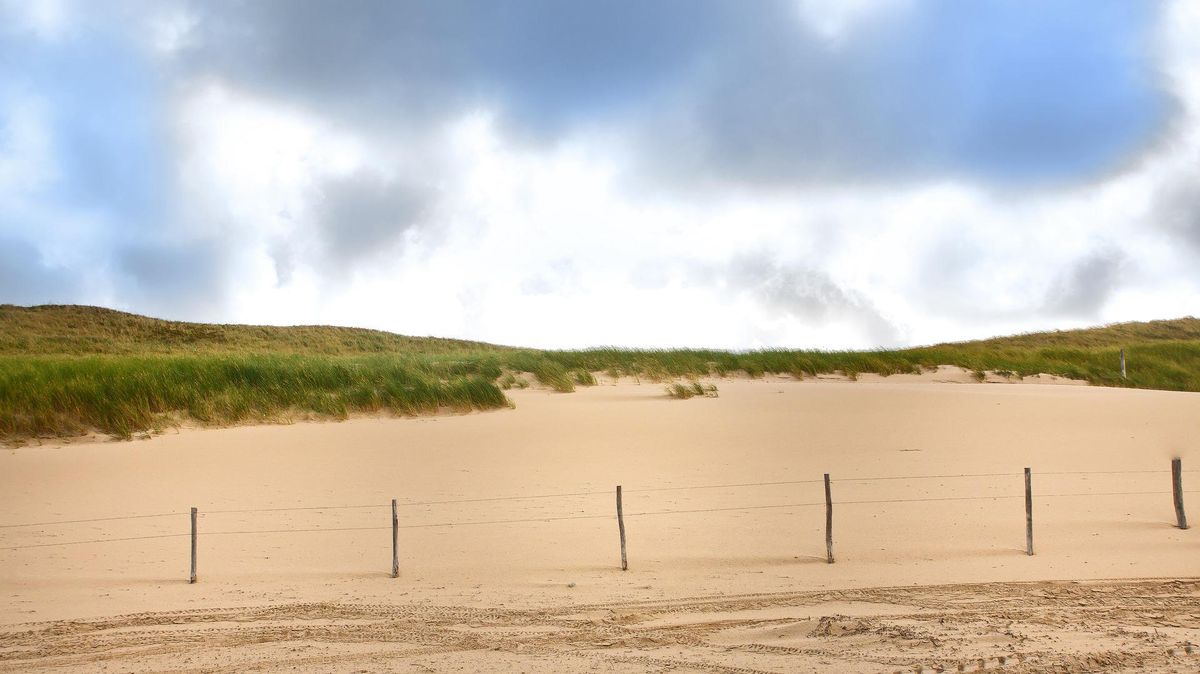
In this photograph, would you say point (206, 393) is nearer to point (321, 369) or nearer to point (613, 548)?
point (321, 369)

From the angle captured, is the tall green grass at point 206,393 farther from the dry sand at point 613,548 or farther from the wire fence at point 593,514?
the wire fence at point 593,514

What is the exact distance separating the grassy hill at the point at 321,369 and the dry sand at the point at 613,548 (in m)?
1.17

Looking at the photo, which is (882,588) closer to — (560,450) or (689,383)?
(560,450)

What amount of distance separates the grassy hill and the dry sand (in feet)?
3.83

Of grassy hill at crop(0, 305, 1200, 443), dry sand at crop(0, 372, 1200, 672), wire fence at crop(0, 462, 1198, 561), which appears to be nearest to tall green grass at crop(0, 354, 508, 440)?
grassy hill at crop(0, 305, 1200, 443)

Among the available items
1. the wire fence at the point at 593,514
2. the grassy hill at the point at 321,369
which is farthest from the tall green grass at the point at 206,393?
the wire fence at the point at 593,514

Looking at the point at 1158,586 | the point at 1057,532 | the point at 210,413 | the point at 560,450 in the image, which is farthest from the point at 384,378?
the point at 1158,586

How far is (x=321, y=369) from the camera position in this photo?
20.3 meters

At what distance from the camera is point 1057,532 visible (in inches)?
417

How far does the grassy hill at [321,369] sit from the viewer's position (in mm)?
16578

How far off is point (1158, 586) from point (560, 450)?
30.2 ft

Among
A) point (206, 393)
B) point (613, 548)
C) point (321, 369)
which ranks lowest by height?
point (613, 548)

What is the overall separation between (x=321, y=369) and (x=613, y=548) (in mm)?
12030

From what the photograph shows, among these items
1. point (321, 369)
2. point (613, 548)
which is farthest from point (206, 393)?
point (613, 548)
